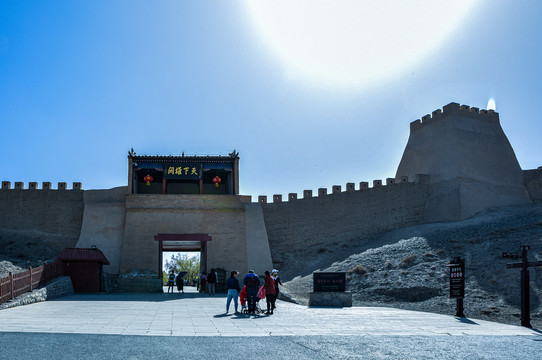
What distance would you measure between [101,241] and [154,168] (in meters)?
4.52

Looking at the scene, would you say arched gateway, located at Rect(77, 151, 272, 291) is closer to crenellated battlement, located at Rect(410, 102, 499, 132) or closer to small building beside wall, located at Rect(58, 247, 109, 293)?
small building beside wall, located at Rect(58, 247, 109, 293)

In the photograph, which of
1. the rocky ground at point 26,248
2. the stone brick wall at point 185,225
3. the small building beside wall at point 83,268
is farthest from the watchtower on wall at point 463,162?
the rocky ground at point 26,248

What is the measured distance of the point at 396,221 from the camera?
27734mm

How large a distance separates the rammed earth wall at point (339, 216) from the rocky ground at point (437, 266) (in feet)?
3.08

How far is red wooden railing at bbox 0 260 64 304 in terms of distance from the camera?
40.3 ft

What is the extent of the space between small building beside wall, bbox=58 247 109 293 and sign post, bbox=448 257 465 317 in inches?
504

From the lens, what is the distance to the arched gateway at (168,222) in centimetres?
2409

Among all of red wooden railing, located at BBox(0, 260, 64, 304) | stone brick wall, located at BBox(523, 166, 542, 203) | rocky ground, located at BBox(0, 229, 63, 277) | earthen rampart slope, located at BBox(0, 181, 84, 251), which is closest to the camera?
red wooden railing, located at BBox(0, 260, 64, 304)

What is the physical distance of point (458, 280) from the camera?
1234 centimetres

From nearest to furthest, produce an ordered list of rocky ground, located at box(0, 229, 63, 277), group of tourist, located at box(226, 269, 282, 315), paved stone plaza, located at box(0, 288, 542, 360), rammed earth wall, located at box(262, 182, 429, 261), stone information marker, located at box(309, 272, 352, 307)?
paved stone plaza, located at box(0, 288, 542, 360) < group of tourist, located at box(226, 269, 282, 315) < stone information marker, located at box(309, 272, 352, 307) < rocky ground, located at box(0, 229, 63, 277) < rammed earth wall, located at box(262, 182, 429, 261)

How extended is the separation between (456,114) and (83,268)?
21.8m

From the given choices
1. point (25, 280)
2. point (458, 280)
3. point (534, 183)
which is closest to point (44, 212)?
point (25, 280)

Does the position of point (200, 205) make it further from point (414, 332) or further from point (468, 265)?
point (414, 332)

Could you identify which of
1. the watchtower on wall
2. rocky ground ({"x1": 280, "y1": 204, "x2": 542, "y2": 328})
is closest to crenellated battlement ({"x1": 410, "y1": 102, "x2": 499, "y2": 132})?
the watchtower on wall
